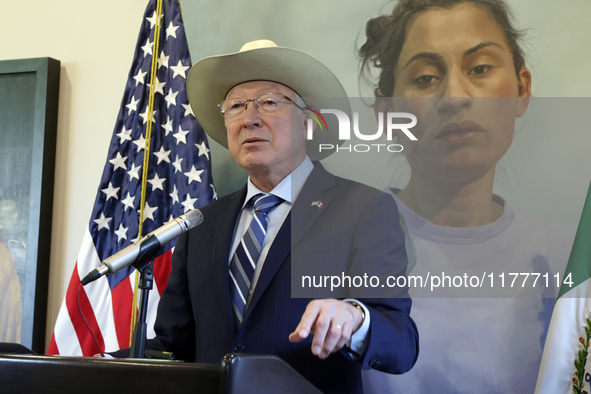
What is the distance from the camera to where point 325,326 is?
3.13 ft

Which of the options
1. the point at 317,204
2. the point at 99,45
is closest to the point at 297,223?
the point at 317,204

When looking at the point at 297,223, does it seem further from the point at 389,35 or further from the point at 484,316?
the point at 389,35

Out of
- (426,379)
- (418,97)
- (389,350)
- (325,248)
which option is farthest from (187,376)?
(418,97)

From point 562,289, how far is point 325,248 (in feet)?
2.59

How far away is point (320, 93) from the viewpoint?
188cm

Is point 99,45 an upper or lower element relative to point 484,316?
upper

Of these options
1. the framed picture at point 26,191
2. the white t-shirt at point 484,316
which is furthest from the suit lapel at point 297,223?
the framed picture at point 26,191

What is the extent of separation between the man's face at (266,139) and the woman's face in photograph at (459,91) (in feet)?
1.48

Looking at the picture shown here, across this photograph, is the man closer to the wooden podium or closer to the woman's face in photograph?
the woman's face in photograph

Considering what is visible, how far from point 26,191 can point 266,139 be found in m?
1.47

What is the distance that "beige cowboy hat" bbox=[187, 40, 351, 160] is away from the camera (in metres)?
1.80

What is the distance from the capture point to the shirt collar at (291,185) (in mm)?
1721

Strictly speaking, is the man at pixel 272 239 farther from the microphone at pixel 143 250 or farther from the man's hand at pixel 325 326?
the microphone at pixel 143 250

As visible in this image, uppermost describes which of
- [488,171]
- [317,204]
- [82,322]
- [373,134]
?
[373,134]
